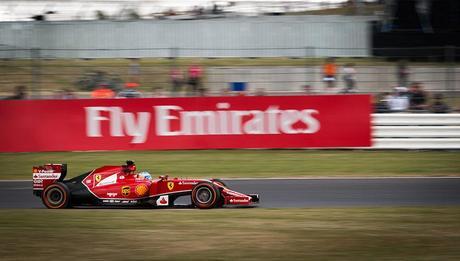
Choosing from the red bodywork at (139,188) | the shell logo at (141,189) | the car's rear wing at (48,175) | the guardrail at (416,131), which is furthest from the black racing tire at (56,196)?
the guardrail at (416,131)

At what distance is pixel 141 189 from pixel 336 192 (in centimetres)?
389

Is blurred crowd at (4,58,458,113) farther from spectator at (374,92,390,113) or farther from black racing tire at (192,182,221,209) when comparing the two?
black racing tire at (192,182,221,209)

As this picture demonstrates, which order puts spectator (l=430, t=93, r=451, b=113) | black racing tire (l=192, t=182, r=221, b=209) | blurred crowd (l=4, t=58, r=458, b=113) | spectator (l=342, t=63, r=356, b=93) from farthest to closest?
spectator (l=342, t=63, r=356, b=93) → blurred crowd (l=4, t=58, r=458, b=113) → spectator (l=430, t=93, r=451, b=113) → black racing tire (l=192, t=182, r=221, b=209)

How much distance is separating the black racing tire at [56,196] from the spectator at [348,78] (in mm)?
10940

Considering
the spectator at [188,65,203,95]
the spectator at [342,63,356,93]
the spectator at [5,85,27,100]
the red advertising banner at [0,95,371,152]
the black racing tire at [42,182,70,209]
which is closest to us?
the black racing tire at [42,182,70,209]

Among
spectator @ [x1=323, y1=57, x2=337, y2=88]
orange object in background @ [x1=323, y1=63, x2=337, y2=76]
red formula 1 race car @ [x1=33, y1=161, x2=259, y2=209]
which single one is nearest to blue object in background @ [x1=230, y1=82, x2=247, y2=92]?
spectator @ [x1=323, y1=57, x2=337, y2=88]

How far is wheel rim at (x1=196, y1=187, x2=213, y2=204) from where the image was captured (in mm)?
11866

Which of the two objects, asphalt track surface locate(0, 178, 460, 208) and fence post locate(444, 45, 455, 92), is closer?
asphalt track surface locate(0, 178, 460, 208)

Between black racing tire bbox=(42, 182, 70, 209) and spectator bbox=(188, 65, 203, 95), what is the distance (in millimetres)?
8662

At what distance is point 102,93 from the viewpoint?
20.8 m

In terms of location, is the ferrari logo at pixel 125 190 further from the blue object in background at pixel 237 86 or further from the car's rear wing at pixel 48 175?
the blue object in background at pixel 237 86

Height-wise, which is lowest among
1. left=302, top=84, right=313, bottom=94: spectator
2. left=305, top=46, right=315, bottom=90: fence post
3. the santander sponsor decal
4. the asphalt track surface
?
the asphalt track surface

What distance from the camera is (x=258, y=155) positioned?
1930cm

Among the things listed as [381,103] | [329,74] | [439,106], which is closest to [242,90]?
[329,74]
